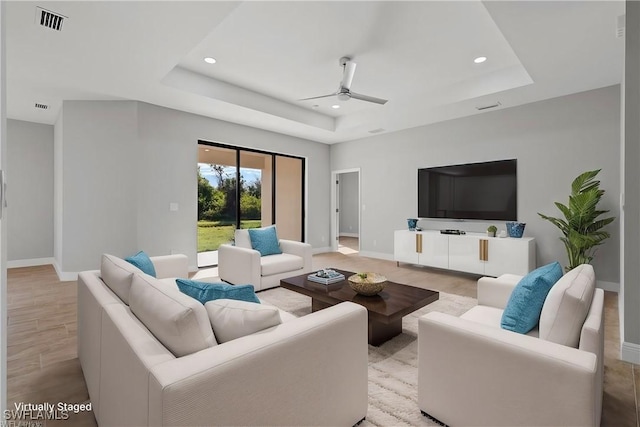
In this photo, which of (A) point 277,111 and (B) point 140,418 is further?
(A) point 277,111

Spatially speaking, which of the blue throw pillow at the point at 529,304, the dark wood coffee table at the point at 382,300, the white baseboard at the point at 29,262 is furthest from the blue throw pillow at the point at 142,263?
the white baseboard at the point at 29,262

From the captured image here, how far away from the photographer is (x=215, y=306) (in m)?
1.39

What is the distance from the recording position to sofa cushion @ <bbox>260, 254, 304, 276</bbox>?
3.94 metres

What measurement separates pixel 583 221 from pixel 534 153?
1.25 m

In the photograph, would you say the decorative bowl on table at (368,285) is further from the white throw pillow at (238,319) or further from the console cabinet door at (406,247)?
the console cabinet door at (406,247)

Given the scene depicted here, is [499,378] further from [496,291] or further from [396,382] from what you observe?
[496,291]

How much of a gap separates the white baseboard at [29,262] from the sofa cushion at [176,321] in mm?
6173

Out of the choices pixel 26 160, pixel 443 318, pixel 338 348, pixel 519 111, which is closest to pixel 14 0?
pixel 338 348

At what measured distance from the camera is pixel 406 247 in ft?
18.3

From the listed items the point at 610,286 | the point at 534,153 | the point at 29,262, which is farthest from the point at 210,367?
the point at 29,262

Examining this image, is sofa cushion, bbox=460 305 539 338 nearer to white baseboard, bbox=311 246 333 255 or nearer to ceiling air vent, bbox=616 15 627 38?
ceiling air vent, bbox=616 15 627 38

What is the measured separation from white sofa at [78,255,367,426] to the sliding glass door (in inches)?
156

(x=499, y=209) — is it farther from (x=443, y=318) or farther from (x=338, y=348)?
(x=338, y=348)

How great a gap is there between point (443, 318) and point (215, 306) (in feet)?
3.67
